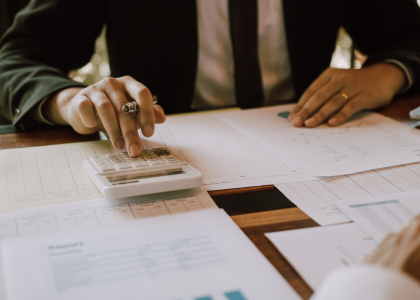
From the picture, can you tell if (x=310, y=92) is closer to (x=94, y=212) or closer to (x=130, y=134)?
(x=130, y=134)

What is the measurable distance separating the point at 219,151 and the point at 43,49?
0.55 m

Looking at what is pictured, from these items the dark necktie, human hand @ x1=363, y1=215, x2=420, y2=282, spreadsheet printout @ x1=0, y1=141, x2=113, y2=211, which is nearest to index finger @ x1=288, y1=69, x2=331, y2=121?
the dark necktie

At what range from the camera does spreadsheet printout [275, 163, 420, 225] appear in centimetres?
41

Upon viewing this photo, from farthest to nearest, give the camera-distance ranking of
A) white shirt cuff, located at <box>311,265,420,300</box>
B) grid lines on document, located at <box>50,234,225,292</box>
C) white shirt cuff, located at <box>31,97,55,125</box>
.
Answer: white shirt cuff, located at <box>31,97,55,125</box>
grid lines on document, located at <box>50,234,225,292</box>
white shirt cuff, located at <box>311,265,420,300</box>

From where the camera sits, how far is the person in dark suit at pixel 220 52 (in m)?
0.76

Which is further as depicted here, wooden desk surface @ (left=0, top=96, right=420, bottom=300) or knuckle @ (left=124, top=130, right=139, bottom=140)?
knuckle @ (left=124, top=130, right=139, bottom=140)

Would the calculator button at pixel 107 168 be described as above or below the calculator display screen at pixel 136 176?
above

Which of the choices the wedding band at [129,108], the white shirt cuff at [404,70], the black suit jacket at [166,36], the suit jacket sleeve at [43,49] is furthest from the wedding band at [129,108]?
the white shirt cuff at [404,70]

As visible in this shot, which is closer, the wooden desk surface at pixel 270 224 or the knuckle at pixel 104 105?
the wooden desk surface at pixel 270 224

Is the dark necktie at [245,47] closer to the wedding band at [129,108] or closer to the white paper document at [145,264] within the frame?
the wedding band at [129,108]

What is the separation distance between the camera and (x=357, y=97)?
77 cm

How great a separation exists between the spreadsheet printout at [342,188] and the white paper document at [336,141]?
0.02 metres

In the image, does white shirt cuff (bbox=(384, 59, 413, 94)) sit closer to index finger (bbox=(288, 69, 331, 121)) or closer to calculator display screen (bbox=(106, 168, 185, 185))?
index finger (bbox=(288, 69, 331, 121))

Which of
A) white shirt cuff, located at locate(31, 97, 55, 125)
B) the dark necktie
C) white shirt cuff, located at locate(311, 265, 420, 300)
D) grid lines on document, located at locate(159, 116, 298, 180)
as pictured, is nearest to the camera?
white shirt cuff, located at locate(311, 265, 420, 300)
